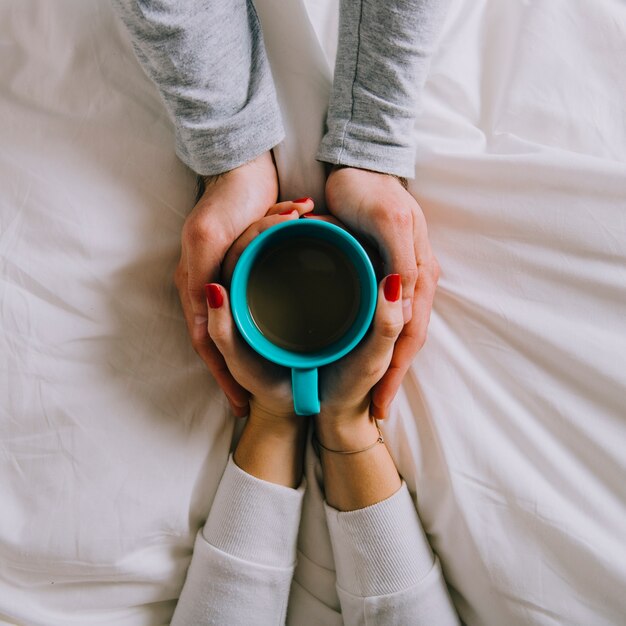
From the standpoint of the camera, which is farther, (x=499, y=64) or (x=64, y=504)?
(x=499, y=64)

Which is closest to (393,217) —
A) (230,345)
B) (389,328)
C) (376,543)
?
(389,328)

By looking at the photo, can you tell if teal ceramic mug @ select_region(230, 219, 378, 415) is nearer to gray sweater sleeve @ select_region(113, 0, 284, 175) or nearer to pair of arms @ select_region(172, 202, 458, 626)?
pair of arms @ select_region(172, 202, 458, 626)

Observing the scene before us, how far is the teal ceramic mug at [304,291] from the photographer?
613 millimetres

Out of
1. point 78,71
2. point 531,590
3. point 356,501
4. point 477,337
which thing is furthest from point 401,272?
point 78,71

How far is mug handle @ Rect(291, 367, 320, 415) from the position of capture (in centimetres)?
61

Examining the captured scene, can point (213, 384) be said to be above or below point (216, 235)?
below

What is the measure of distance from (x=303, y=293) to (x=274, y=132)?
22 cm

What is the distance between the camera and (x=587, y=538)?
66 cm

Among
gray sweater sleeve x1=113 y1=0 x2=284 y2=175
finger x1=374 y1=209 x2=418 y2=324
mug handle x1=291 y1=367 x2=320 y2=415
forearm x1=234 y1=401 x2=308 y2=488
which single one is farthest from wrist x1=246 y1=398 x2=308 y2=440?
gray sweater sleeve x1=113 y1=0 x2=284 y2=175

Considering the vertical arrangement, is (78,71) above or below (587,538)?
above

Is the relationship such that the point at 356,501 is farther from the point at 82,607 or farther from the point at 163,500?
the point at 82,607

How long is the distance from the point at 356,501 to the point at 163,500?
252 millimetres

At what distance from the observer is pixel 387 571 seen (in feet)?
2.32

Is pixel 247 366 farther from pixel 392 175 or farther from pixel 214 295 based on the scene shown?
pixel 392 175
